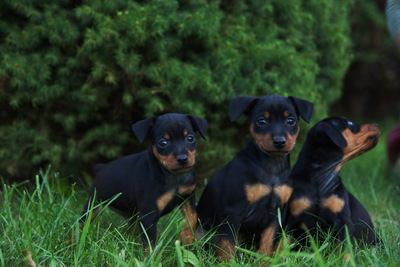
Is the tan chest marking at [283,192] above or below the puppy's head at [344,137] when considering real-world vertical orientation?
below

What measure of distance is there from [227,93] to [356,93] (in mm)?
7741

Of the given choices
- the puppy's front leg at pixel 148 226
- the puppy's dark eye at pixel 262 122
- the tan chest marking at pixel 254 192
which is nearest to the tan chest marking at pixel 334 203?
the tan chest marking at pixel 254 192

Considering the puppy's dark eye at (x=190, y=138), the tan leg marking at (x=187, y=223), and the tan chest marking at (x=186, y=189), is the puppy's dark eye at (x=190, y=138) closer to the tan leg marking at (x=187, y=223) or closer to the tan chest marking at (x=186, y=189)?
the tan chest marking at (x=186, y=189)

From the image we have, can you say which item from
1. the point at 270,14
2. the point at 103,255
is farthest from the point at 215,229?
the point at 270,14

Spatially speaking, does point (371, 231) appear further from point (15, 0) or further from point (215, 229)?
point (15, 0)

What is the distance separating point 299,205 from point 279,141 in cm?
62

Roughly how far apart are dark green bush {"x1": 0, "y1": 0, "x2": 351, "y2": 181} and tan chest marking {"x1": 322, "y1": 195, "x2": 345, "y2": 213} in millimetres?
1581

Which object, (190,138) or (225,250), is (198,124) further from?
(225,250)

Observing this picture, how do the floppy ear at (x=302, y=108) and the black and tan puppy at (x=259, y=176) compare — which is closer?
the black and tan puppy at (x=259, y=176)

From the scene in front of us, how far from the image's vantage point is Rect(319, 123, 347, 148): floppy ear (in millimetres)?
3766

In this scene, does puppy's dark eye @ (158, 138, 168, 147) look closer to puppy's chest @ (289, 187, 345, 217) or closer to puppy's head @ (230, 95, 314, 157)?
puppy's head @ (230, 95, 314, 157)

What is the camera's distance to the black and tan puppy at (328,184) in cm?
376

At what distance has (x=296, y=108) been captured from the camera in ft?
12.3

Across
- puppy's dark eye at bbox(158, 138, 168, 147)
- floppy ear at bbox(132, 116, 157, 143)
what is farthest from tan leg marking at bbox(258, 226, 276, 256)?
floppy ear at bbox(132, 116, 157, 143)
